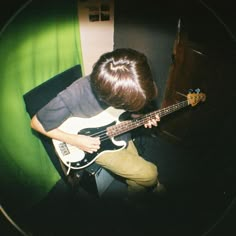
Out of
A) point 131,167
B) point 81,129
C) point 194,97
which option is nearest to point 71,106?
point 81,129

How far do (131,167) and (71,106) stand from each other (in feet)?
0.95

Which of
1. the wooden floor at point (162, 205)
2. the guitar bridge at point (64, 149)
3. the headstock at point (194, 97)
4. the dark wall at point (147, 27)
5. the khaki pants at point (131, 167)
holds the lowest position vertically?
the wooden floor at point (162, 205)

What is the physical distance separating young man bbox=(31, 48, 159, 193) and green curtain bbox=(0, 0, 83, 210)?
0.07 m

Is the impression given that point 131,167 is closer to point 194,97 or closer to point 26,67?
point 194,97

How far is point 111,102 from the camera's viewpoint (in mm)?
786

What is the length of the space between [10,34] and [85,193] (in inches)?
23.9

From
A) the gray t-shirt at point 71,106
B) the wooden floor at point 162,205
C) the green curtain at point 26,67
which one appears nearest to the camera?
the green curtain at point 26,67

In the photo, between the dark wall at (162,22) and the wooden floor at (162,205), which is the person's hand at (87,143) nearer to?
the wooden floor at (162,205)

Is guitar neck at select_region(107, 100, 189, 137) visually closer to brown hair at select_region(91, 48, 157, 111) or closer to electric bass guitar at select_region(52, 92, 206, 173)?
electric bass guitar at select_region(52, 92, 206, 173)

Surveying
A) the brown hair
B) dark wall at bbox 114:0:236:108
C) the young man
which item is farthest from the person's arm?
dark wall at bbox 114:0:236:108

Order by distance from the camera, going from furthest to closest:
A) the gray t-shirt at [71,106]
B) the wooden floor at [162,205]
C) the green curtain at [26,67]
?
the wooden floor at [162,205] < the gray t-shirt at [71,106] < the green curtain at [26,67]

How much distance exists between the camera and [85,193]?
99 cm

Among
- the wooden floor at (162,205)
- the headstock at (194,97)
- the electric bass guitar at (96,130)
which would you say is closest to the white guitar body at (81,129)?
the electric bass guitar at (96,130)

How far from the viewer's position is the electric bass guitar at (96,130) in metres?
0.85
